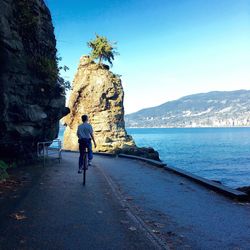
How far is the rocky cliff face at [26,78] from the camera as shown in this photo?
12.3 metres

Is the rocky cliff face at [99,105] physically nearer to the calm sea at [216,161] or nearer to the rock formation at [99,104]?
the rock formation at [99,104]

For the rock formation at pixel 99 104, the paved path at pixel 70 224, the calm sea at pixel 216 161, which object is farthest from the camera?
the rock formation at pixel 99 104

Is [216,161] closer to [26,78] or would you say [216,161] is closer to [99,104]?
[99,104]

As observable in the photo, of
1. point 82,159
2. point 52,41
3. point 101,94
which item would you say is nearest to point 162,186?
point 82,159

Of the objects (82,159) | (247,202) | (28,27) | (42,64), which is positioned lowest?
(247,202)

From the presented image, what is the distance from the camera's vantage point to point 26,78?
47.2 feet

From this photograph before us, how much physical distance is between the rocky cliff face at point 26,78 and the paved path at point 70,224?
536 cm

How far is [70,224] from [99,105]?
44.4 meters

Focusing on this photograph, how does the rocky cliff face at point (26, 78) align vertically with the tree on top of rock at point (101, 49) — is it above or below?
below

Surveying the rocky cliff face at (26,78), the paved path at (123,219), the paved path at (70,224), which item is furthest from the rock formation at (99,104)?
the paved path at (70,224)

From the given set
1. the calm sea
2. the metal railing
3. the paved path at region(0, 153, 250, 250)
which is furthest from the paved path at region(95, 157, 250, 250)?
the calm sea

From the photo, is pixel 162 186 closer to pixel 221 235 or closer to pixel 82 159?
pixel 82 159

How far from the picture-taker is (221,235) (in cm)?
542

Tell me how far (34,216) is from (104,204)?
1858 millimetres
